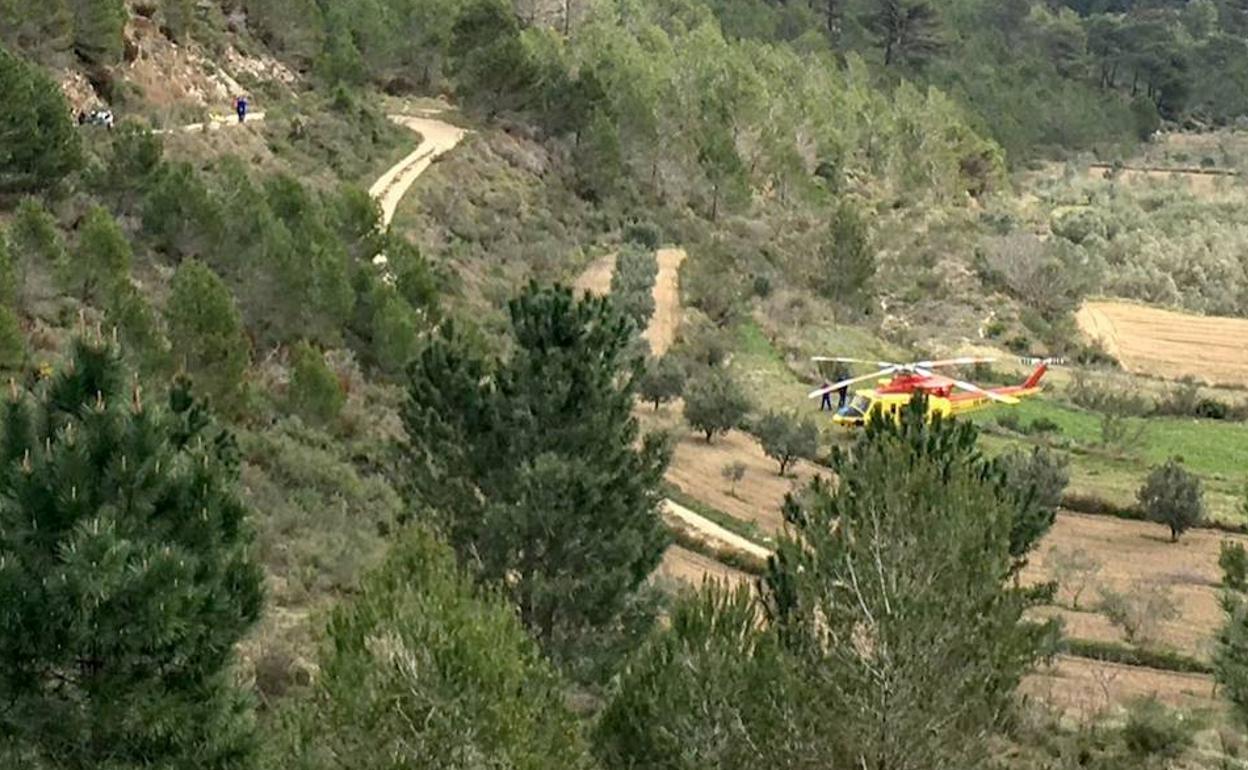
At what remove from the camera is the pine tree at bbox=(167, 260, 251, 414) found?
74.8 ft

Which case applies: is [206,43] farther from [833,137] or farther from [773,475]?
[833,137]

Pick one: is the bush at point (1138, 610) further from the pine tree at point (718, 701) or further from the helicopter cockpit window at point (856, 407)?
the pine tree at point (718, 701)

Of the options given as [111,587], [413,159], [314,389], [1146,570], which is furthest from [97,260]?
[413,159]

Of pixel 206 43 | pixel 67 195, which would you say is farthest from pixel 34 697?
pixel 206 43

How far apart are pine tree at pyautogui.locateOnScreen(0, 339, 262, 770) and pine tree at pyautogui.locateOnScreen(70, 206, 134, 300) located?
15175 millimetres

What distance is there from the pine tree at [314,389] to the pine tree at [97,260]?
12.4 feet

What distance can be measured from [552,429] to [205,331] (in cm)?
813

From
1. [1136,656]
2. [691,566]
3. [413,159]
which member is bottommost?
[691,566]

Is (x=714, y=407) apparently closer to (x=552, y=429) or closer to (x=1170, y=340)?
(x=552, y=429)

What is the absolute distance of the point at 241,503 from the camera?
11.2m

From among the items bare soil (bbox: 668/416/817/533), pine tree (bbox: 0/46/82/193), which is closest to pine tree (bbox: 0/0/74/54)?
pine tree (bbox: 0/46/82/193)

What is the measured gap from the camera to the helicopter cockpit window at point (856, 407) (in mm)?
39906

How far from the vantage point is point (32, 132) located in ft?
97.3

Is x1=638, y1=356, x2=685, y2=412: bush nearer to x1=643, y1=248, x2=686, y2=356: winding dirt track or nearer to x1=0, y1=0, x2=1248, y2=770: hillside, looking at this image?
x1=0, y1=0, x2=1248, y2=770: hillside
